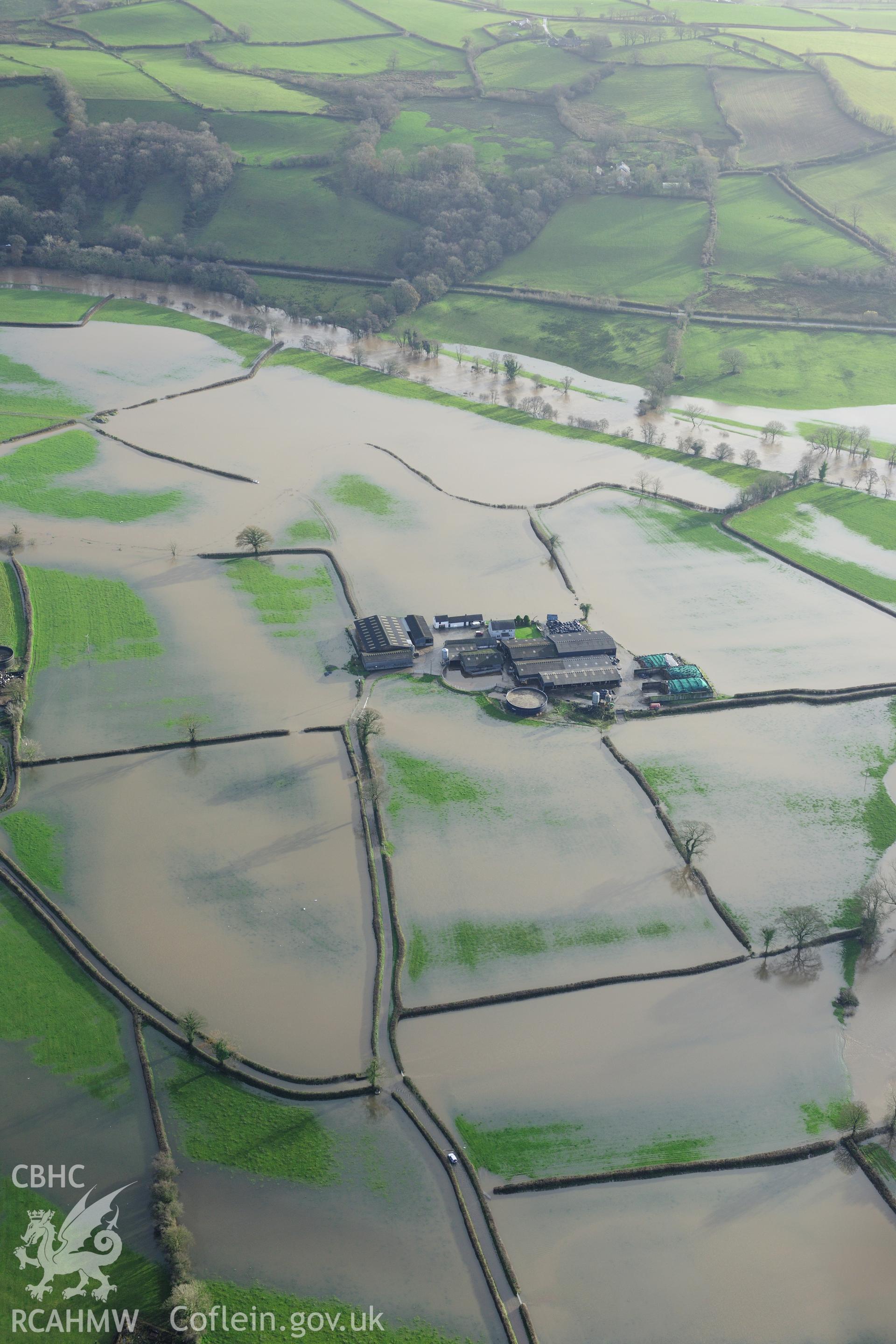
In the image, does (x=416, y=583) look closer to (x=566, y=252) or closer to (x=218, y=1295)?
(x=218, y=1295)

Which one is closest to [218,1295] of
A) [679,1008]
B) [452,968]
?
[452,968]

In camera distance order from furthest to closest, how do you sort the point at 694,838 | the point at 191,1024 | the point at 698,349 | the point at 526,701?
the point at 698,349, the point at 526,701, the point at 694,838, the point at 191,1024

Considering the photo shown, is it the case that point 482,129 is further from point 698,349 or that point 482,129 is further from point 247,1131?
point 247,1131

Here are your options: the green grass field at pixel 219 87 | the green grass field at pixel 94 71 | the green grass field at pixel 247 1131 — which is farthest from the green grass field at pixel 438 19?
the green grass field at pixel 247 1131

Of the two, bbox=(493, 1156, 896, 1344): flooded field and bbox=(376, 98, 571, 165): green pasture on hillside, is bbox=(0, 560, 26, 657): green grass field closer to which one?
bbox=(493, 1156, 896, 1344): flooded field

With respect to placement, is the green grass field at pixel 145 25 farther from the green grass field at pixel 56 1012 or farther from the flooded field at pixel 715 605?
the green grass field at pixel 56 1012

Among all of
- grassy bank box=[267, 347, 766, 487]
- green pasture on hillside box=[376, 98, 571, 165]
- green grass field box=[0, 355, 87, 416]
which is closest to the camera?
green grass field box=[0, 355, 87, 416]

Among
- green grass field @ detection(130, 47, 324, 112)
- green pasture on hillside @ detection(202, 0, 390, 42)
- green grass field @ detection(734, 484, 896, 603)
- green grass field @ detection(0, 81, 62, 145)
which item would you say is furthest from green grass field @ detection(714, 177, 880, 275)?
green grass field @ detection(0, 81, 62, 145)

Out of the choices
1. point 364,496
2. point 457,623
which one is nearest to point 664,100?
point 364,496
